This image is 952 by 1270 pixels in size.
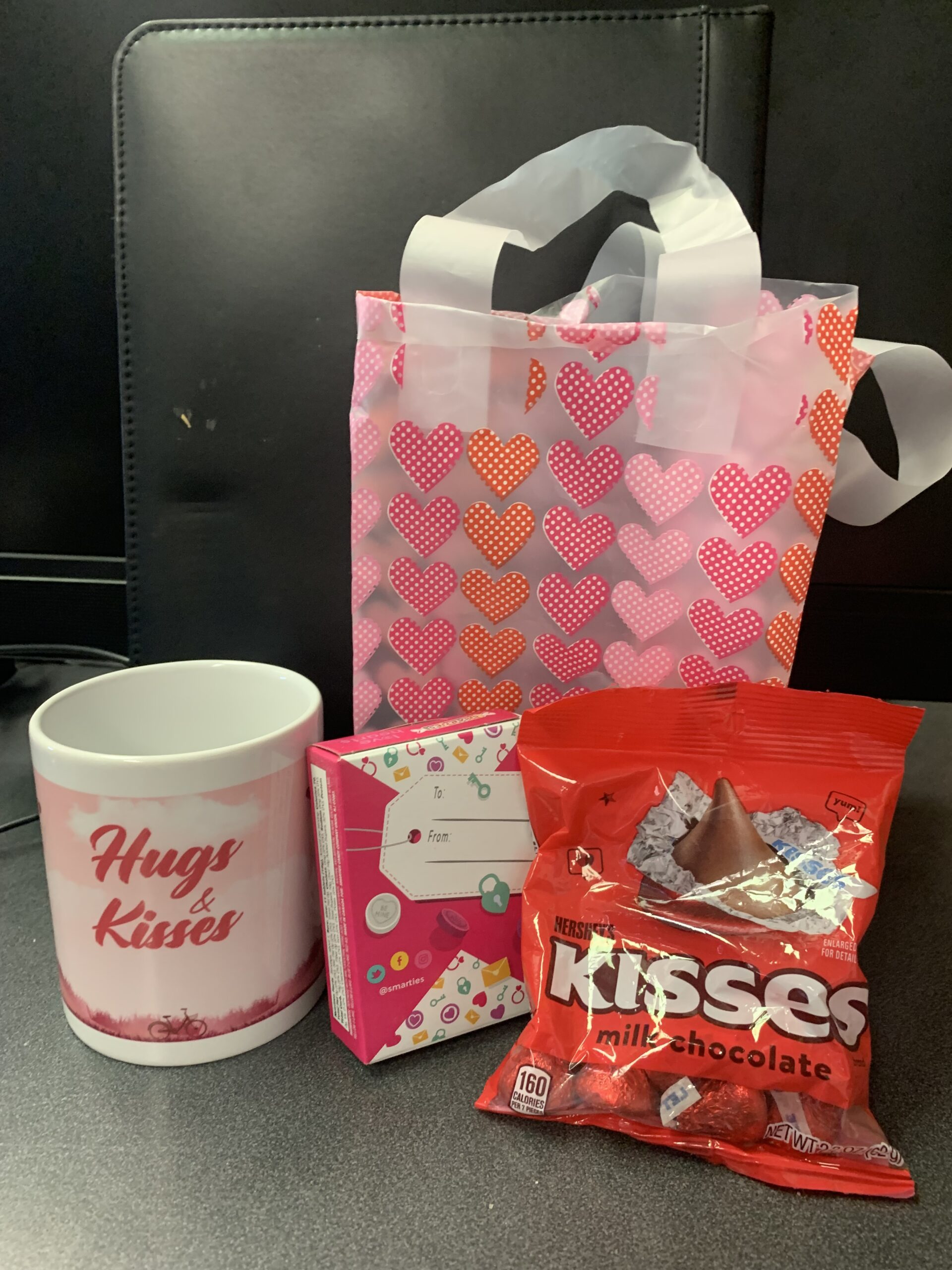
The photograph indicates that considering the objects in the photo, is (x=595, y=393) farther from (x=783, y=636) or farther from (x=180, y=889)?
(x=180, y=889)

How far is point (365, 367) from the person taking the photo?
0.40 meters

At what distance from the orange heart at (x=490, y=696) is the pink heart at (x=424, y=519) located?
3.1 inches

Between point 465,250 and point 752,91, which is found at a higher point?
point 752,91

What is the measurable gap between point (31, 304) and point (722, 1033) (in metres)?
0.60

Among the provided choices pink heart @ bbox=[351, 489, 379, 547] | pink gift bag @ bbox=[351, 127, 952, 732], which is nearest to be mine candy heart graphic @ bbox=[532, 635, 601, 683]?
pink gift bag @ bbox=[351, 127, 952, 732]

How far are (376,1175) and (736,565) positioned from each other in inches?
11.6

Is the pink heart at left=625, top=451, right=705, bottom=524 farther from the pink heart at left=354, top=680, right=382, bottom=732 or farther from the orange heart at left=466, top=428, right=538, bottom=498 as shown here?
Answer: the pink heart at left=354, top=680, right=382, bottom=732

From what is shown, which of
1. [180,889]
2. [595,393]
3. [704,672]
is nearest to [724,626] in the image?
[704,672]

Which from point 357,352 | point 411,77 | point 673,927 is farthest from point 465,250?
point 673,927

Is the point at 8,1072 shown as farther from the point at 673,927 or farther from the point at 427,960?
the point at 673,927

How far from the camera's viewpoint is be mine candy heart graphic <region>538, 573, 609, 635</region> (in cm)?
43

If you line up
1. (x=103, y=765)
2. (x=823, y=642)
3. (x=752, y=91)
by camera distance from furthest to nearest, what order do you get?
(x=823, y=642), (x=752, y=91), (x=103, y=765)

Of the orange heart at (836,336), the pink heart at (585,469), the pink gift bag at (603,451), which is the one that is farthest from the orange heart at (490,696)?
the orange heart at (836,336)

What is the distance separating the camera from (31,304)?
1.91 feet
